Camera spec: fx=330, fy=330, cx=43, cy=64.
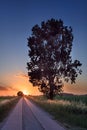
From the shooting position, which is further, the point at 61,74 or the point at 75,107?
the point at 61,74

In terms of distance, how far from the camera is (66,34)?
58.0m

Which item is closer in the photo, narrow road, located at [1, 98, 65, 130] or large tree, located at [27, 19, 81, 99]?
narrow road, located at [1, 98, 65, 130]

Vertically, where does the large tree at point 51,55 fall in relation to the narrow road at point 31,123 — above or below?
above

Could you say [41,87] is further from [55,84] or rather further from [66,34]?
[66,34]

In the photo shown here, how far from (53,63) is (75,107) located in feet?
81.3

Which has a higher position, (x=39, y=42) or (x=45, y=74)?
(x=39, y=42)

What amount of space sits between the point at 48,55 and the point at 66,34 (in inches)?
196

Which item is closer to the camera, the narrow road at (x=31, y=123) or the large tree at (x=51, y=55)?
the narrow road at (x=31, y=123)

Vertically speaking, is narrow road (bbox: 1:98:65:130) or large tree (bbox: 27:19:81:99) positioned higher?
large tree (bbox: 27:19:81:99)

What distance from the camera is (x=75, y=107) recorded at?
32.6 meters

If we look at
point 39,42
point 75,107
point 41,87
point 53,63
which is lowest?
point 75,107

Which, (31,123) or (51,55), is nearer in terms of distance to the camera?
(31,123)

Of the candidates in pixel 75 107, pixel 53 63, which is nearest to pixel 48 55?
pixel 53 63

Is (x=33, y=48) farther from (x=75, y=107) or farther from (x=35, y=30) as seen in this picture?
(x=75, y=107)
